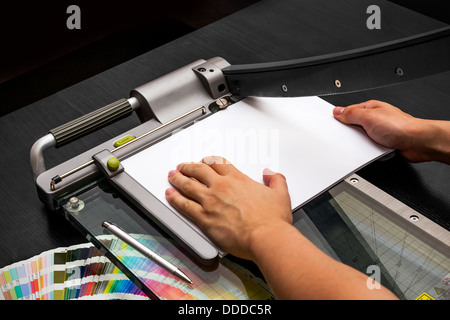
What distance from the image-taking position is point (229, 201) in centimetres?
91

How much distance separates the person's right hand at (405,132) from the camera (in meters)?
1.06

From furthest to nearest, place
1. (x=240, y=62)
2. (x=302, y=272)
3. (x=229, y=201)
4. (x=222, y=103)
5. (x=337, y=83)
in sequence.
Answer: (x=240, y=62), (x=222, y=103), (x=337, y=83), (x=229, y=201), (x=302, y=272)

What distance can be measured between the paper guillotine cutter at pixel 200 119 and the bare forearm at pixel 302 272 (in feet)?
0.26

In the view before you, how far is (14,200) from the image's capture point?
1083 mm

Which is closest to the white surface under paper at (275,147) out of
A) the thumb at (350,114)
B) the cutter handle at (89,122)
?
the thumb at (350,114)

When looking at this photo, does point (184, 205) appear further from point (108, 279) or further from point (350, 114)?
point (350, 114)

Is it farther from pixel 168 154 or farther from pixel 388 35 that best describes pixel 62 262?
pixel 388 35

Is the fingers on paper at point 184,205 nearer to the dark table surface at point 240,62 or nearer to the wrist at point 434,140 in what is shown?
the dark table surface at point 240,62

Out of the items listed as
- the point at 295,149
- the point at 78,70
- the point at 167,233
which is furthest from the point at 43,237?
the point at 78,70

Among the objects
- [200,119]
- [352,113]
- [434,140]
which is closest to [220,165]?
[200,119]

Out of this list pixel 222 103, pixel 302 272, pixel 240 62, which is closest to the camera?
pixel 302 272

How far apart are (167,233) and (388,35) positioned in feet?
2.85

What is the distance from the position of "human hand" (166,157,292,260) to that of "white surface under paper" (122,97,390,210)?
3cm

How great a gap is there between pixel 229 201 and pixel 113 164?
0.73ft
